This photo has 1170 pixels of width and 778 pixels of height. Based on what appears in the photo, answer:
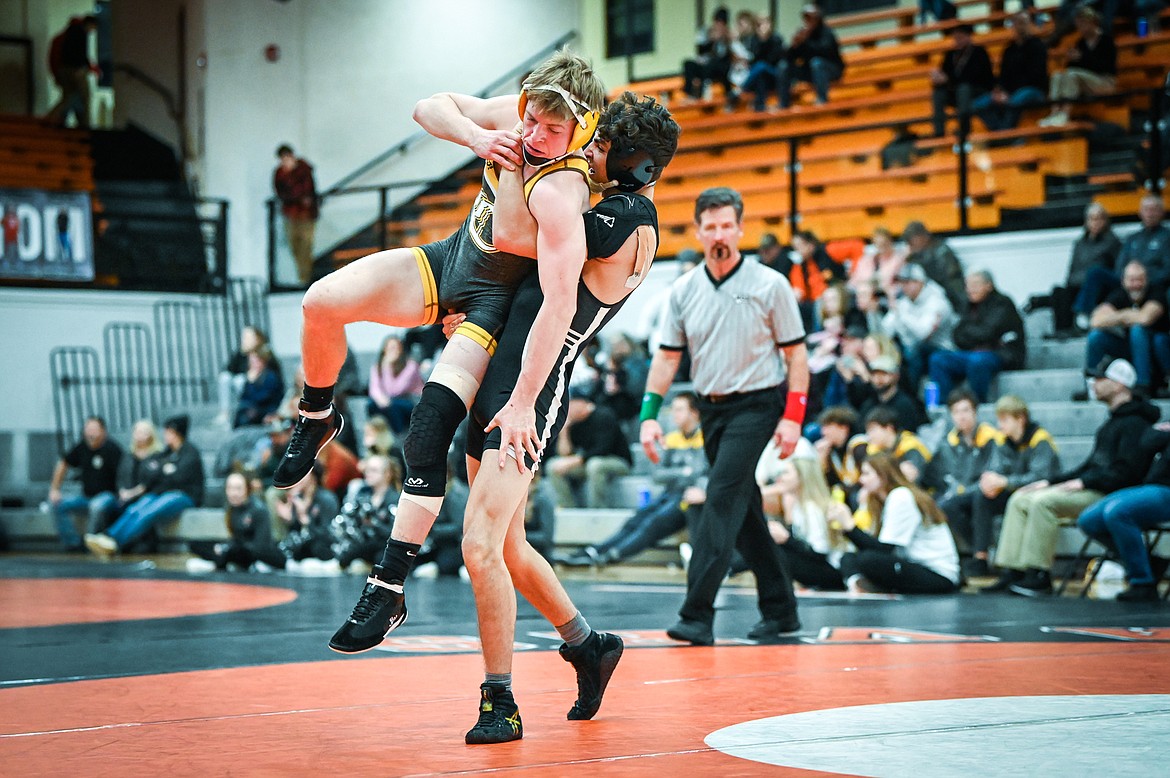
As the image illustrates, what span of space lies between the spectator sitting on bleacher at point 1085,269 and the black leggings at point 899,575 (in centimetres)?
330

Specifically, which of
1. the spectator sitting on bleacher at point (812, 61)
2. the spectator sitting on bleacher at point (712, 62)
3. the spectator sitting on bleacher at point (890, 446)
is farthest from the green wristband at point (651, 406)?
the spectator sitting on bleacher at point (712, 62)

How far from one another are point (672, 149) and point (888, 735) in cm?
174

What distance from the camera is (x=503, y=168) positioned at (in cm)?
384

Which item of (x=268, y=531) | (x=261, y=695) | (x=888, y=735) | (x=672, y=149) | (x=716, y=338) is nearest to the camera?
(x=888, y=735)

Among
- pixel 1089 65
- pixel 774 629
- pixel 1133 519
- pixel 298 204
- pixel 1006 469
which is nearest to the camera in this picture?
pixel 774 629

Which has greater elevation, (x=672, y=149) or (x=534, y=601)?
(x=672, y=149)

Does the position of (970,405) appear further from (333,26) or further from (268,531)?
(333,26)

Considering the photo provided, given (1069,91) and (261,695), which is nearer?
(261,695)

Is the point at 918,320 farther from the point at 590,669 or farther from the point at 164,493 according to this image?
the point at 590,669

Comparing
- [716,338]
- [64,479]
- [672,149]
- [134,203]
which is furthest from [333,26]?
[672,149]

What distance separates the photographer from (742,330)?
6035 mm

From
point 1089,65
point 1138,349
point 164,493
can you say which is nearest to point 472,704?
point 1138,349

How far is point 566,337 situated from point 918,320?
7.62 meters

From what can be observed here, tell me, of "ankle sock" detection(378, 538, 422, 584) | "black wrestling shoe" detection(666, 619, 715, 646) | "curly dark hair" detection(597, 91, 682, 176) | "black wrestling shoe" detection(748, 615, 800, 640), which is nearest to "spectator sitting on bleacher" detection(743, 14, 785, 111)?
"black wrestling shoe" detection(748, 615, 800, 640)
